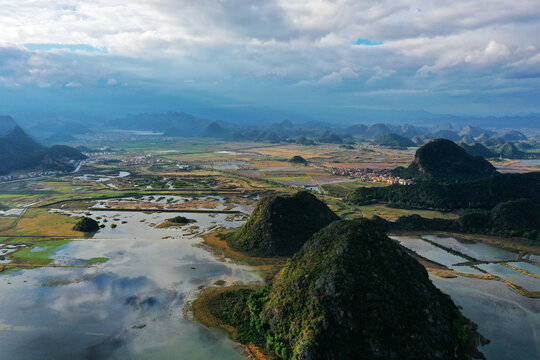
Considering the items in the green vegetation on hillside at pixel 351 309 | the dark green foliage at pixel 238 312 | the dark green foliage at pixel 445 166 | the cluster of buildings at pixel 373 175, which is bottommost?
the dark green foliage at pixel 238 312

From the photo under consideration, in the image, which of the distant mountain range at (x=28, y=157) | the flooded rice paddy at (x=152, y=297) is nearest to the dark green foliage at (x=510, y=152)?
the flooded rice paddy at (x=152, y=297)

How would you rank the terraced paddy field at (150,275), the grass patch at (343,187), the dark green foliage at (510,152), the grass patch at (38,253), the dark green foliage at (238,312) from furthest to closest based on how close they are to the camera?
the dark green foliage at (510,152)
the grass patch at (343,187)
the grass patch at (38,253)
the terraced paddy field at (150,275)
the dark green foliage at (238,312)

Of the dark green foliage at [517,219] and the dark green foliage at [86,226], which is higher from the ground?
the dark green foliage at [517,219]

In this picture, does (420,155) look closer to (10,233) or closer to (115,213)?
(115,213)

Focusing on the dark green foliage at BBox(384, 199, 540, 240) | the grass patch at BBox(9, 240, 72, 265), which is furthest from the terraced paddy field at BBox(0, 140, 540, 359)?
the dark green foliage at BBox(384, 199, 540, 240)

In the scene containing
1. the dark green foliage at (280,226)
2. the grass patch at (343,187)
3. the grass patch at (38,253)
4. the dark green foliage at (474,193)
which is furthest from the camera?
the grass patch at (343,187)

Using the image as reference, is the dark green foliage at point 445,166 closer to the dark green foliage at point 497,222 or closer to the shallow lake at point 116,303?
the dark green foliage at point 497,222
